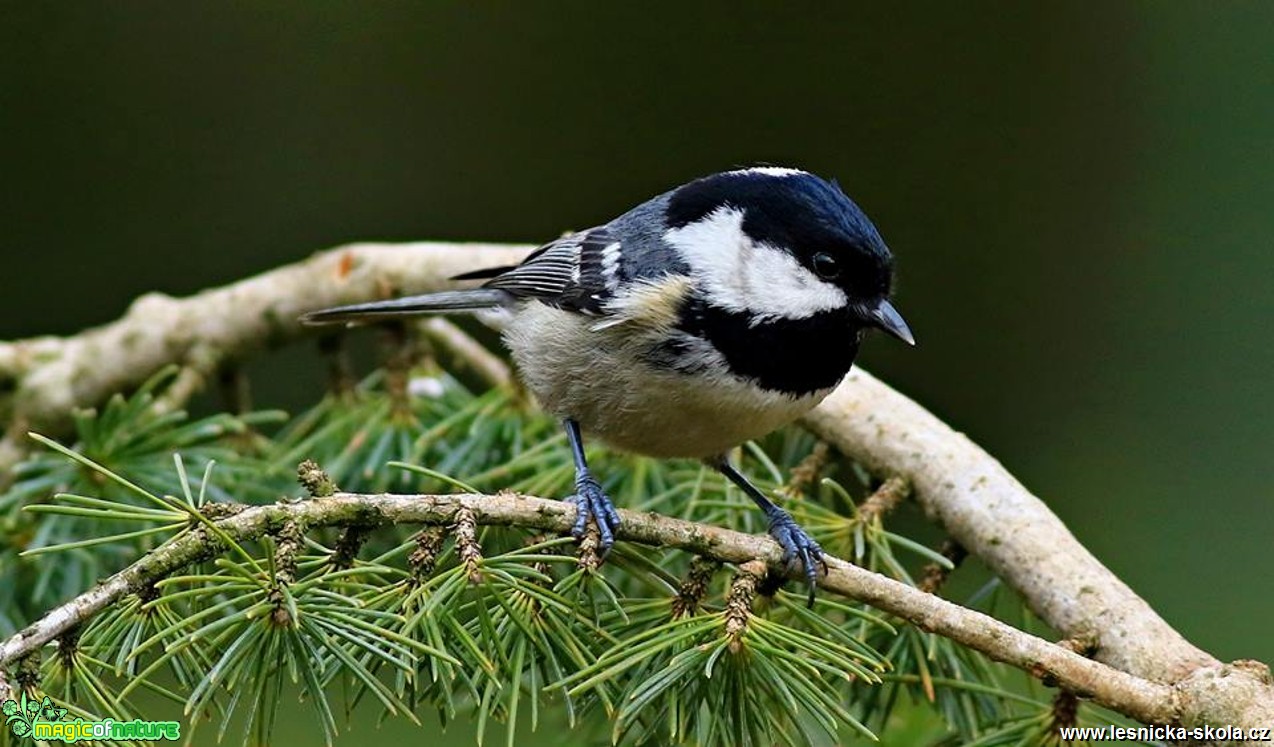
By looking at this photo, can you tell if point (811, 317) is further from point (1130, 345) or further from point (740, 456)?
point (1130, 345)

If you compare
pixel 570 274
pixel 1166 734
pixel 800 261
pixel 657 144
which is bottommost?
pixel 657 144

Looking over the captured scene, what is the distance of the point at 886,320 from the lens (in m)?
1.67

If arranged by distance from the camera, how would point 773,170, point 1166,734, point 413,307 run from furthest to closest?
point 413,307 → point 773,170 → point 1166,734

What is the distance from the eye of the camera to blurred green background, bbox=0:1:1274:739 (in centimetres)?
419

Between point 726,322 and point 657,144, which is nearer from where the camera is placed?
point 726,322

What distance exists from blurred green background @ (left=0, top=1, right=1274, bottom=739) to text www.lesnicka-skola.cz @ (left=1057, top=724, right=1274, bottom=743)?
→ 2792 mm

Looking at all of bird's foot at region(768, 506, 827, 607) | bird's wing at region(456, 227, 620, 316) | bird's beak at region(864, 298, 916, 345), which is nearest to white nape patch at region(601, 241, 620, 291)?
bird's wing at region(456, 227, 620, 316)

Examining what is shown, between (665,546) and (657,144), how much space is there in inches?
133

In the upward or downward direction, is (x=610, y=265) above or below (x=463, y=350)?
above

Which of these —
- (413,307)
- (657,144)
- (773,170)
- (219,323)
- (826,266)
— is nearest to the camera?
(826,266)

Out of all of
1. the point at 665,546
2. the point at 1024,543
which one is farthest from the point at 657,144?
the point at 665,546

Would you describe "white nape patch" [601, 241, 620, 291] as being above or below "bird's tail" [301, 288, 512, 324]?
above

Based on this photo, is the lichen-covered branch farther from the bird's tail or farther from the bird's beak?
the bird's beak

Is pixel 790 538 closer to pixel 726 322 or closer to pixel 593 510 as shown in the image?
pixel 593 510
